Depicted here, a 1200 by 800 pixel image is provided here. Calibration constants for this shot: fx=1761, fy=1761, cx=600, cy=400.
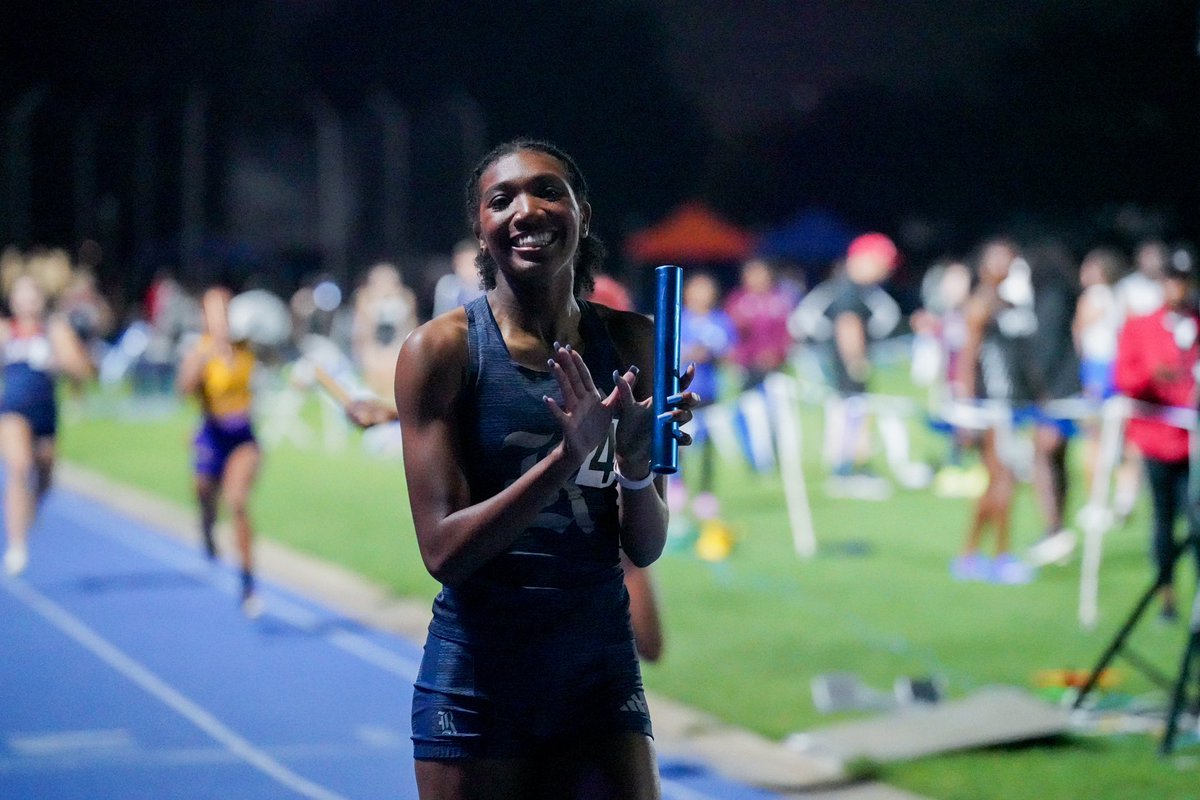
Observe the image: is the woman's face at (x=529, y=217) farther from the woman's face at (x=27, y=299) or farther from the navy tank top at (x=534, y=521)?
the woman's face at (x=27, y=299)

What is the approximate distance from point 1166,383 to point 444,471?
782cm

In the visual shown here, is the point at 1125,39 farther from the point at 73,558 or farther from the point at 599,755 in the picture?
the point at 599,755

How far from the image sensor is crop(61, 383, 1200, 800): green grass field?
717 centimetres

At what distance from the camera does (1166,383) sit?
33.3ft

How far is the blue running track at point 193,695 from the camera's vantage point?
7309mm

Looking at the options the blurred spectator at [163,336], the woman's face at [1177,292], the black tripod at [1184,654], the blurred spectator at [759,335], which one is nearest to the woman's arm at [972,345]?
the woman's face at [1177,292]

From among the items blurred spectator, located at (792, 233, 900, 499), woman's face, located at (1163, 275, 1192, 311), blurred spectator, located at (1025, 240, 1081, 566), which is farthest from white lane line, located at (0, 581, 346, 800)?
blurred spectator, located at (792, 233, 900, 499)

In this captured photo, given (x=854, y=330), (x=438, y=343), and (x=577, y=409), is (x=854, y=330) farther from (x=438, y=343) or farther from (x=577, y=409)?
(x=577, y=409)

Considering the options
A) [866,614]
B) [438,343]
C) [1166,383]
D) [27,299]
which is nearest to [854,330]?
[866,614]

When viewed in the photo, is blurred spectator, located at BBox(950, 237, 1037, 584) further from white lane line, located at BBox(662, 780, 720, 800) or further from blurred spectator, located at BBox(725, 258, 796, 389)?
white lane line, located at BBox(662, 780, 720, 800)

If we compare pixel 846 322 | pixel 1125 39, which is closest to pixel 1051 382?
pixel 846 322

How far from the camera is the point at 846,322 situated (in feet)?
55.1

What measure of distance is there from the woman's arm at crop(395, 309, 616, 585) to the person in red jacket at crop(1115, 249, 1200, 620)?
7.58m

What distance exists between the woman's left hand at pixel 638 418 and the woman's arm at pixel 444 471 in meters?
0.13
